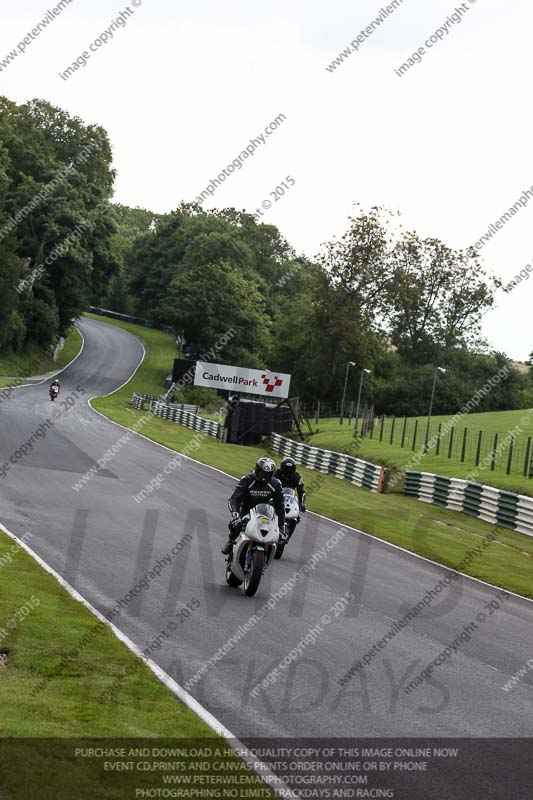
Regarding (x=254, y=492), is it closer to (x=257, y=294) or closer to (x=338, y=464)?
(x=338, y=464)

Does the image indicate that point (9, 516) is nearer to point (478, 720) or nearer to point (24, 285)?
point (478, 720)

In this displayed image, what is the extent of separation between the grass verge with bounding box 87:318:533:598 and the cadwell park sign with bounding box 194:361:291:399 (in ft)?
36.2

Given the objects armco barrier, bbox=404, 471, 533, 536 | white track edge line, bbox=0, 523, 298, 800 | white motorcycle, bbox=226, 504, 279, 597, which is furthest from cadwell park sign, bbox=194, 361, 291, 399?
white track edge line, bbox=0, 523, 298, 800

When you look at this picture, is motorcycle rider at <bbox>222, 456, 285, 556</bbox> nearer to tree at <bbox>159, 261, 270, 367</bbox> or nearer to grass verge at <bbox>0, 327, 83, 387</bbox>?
grass verge at <bbox>0, 327, 83, 387</bbox>

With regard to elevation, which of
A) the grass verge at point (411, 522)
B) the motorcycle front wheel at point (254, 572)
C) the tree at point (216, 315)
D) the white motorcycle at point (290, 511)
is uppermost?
Result: the tree at point (216, 315)

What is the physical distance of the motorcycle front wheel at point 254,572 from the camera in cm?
1277

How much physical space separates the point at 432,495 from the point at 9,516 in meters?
18.4

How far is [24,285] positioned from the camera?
272 ft

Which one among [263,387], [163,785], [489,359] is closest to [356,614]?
[163,785]

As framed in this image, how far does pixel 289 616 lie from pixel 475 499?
1929cm

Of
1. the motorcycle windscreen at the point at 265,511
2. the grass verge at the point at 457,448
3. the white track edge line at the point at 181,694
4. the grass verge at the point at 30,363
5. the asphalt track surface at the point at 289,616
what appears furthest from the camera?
the grass verge at the point at 30,363

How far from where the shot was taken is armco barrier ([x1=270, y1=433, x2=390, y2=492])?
36.2 m

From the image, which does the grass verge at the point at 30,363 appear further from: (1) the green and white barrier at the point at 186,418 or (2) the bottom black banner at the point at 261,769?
(2) the bottom black banner at the point at 261,769

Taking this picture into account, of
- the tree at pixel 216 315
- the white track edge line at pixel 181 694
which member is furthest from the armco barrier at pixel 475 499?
the tree at pixel 216 315
